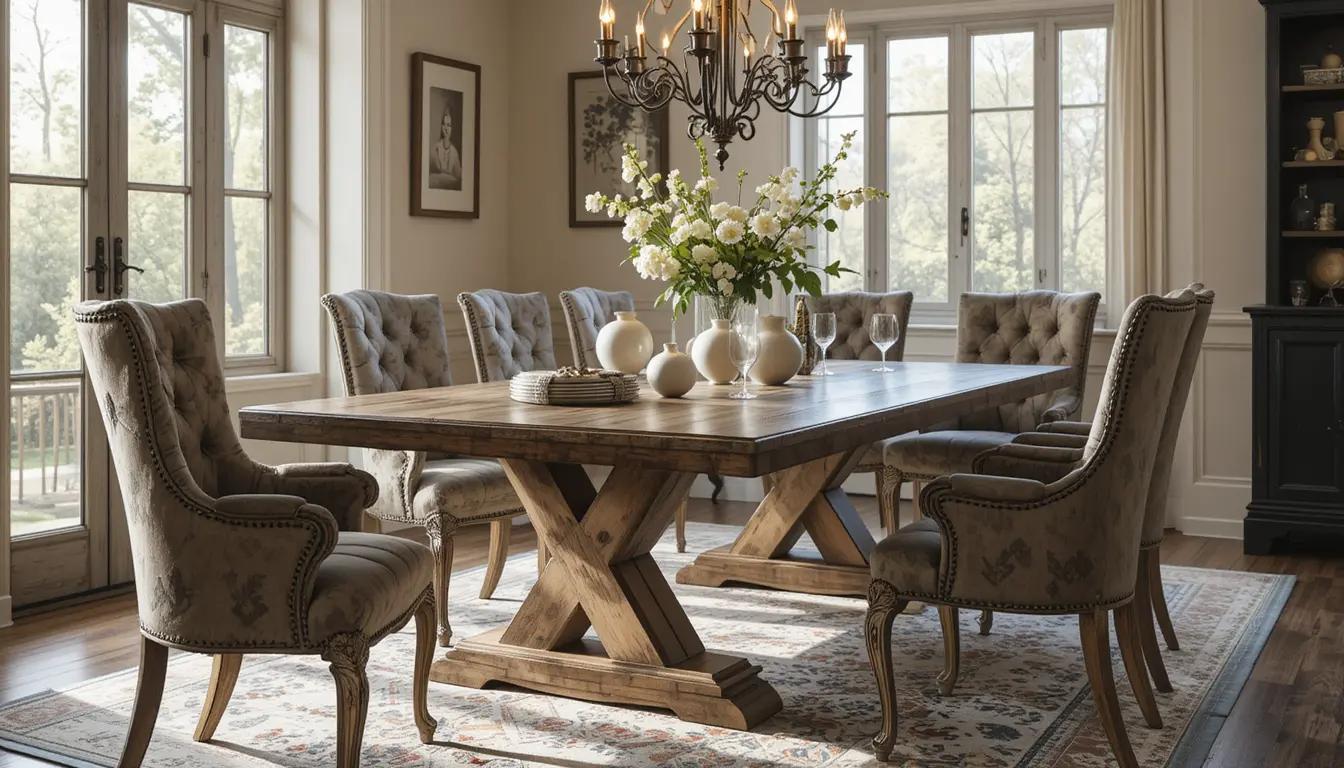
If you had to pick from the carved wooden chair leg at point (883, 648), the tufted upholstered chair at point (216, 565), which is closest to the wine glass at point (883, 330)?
the carved wooden chair leg at point (883, 648)

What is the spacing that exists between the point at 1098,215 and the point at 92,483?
13.9ft

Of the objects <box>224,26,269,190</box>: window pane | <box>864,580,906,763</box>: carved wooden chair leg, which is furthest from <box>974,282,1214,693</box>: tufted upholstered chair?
<box>224,26,269,190</box>: window pane

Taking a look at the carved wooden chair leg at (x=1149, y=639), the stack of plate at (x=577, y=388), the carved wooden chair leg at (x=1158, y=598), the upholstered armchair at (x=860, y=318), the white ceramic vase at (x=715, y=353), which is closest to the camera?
the stack of plate at (x=577, y=388)

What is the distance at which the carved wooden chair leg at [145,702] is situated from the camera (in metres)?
2.69

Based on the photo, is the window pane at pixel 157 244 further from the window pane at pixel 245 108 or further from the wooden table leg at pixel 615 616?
the wooden table leg at pixel 615 616

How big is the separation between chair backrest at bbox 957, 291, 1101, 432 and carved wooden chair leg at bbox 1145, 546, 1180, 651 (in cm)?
117

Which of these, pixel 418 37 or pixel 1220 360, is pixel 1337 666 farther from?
pixel 418 37

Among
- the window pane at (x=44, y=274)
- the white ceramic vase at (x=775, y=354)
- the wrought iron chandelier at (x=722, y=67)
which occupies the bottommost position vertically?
the white ceramic vase at (x=775, y=354)

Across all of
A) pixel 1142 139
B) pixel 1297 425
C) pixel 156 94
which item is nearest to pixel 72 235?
pixel 156 94

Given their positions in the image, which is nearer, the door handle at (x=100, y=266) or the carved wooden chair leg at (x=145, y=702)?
the carved wooden chair leg at (x=145, y=702)

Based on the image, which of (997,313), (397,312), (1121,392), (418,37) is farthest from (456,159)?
(1121,392)

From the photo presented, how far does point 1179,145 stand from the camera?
5629mm

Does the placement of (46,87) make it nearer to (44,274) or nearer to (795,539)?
(44,274)

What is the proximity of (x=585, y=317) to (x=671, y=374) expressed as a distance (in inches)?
69.5
